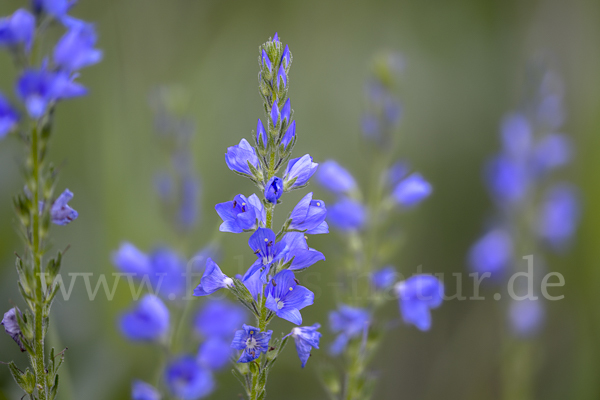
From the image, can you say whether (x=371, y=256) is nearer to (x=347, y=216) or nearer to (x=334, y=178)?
(x=347, y=216)

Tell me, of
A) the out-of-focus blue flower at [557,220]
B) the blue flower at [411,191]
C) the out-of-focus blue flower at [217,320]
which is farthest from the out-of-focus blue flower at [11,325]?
the out-of-focus blue flower at [557,220]

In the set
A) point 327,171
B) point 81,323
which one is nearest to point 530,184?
point 327,171

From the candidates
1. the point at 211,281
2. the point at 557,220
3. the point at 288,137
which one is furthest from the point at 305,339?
the point at 557,220

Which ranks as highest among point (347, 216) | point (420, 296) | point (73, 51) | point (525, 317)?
point (525, 317)

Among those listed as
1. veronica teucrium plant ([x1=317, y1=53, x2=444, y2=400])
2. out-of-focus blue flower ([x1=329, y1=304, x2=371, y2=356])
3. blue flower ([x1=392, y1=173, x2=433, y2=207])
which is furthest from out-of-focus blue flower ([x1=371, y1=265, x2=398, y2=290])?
blue flower ([x1=392, y1=173, x2=433, y2=207])

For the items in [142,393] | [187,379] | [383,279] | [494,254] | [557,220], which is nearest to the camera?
[142,393]

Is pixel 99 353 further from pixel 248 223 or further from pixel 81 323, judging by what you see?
pixel 248 223

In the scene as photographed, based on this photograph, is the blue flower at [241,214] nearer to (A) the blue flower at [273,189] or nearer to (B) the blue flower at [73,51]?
(A) the blue flower at [273,189]
